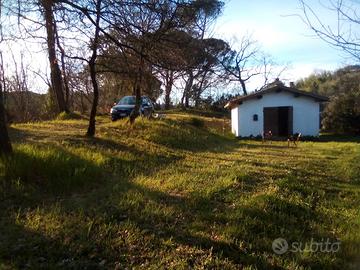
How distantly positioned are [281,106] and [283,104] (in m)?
0.21

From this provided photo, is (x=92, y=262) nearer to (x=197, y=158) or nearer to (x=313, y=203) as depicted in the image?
(x=313, y=203)

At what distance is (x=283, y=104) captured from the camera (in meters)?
32.0

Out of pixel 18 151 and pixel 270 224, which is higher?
pixel 18 151

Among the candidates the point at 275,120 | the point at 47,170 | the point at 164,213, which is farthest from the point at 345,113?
the point at 164,213

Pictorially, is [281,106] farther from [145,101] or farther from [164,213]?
[164,213]

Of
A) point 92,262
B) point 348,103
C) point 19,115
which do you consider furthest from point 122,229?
point 348,103

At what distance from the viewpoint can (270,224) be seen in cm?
701

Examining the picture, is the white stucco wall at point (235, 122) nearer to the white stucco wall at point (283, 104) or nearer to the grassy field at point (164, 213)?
the white stucco wall at point (283, 104)

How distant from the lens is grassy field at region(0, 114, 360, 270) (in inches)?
225

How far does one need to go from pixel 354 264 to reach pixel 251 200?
7.94 feet

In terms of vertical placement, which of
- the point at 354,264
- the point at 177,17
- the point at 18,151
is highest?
the point at 177,17

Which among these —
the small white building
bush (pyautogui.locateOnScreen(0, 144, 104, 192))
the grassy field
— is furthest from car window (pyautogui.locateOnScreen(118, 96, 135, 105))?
bush (pyautogui.locateOnScreen(0, 144, 104, 192))

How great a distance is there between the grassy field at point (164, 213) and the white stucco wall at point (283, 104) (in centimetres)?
2002

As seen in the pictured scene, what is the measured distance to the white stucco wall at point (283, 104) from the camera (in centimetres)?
3189
